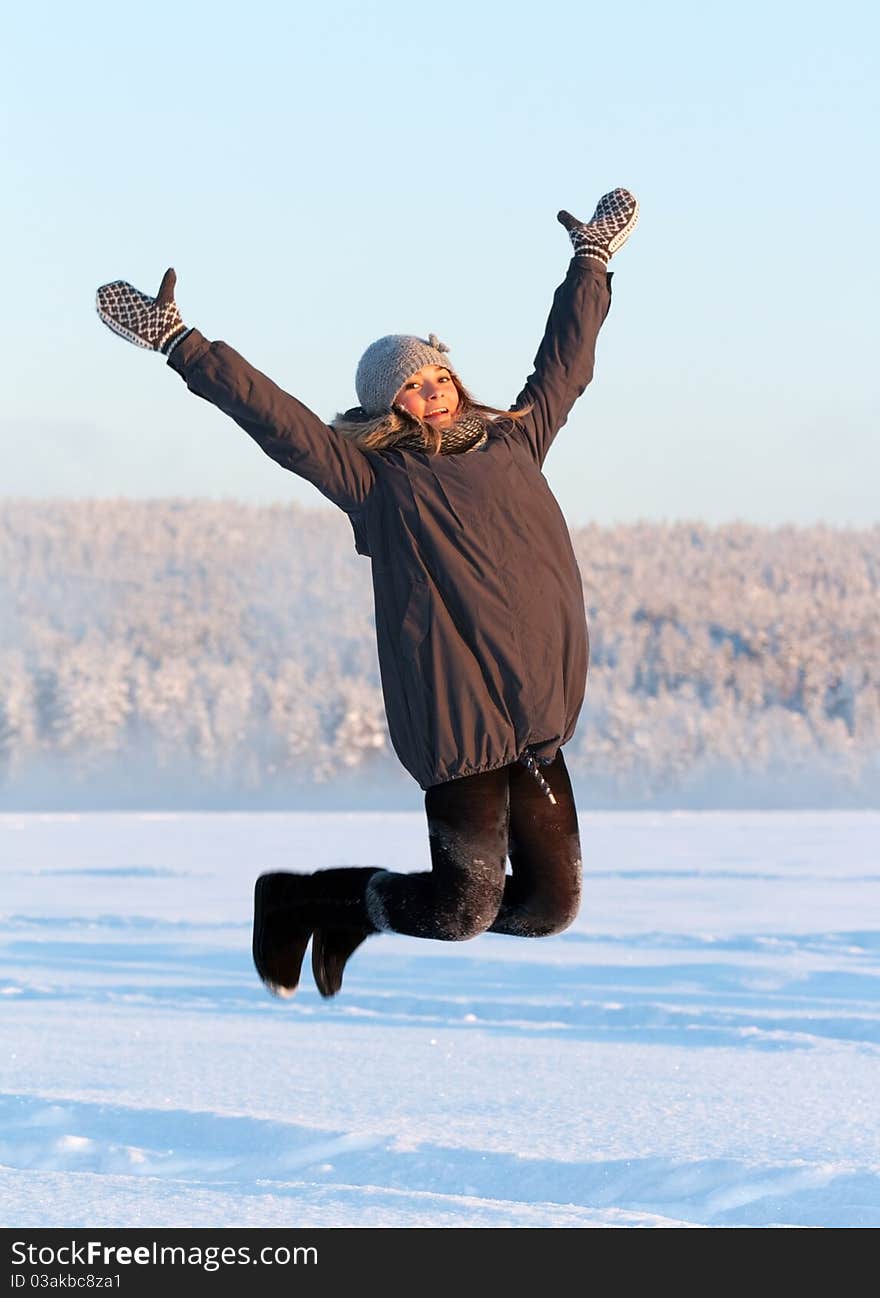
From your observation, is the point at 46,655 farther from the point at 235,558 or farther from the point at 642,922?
the point at 642,922

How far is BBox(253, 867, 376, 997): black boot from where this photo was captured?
388cm

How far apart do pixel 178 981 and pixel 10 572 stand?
30995 millimetres

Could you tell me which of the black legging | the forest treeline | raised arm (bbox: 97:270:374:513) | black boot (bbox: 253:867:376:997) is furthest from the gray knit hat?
the forest treeline

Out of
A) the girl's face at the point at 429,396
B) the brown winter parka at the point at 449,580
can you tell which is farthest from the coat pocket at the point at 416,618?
the girl's face at the point at 429,396

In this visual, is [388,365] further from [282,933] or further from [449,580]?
[282,933]

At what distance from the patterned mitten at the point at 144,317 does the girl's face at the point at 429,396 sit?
1.61ft

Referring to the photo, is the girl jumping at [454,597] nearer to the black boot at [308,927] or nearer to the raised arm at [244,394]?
the raised arm at [244,394]

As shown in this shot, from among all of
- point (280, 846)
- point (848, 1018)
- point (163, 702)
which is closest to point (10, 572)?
point (163, 702)

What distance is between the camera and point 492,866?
362 cm

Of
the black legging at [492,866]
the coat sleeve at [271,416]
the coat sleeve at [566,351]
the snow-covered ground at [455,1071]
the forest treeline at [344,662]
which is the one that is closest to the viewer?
the coat sleeve at [271,416]

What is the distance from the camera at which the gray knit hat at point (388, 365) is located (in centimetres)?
368

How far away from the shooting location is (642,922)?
9977 mm

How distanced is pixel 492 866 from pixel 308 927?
55 cm

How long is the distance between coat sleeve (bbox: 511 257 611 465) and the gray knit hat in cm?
24
